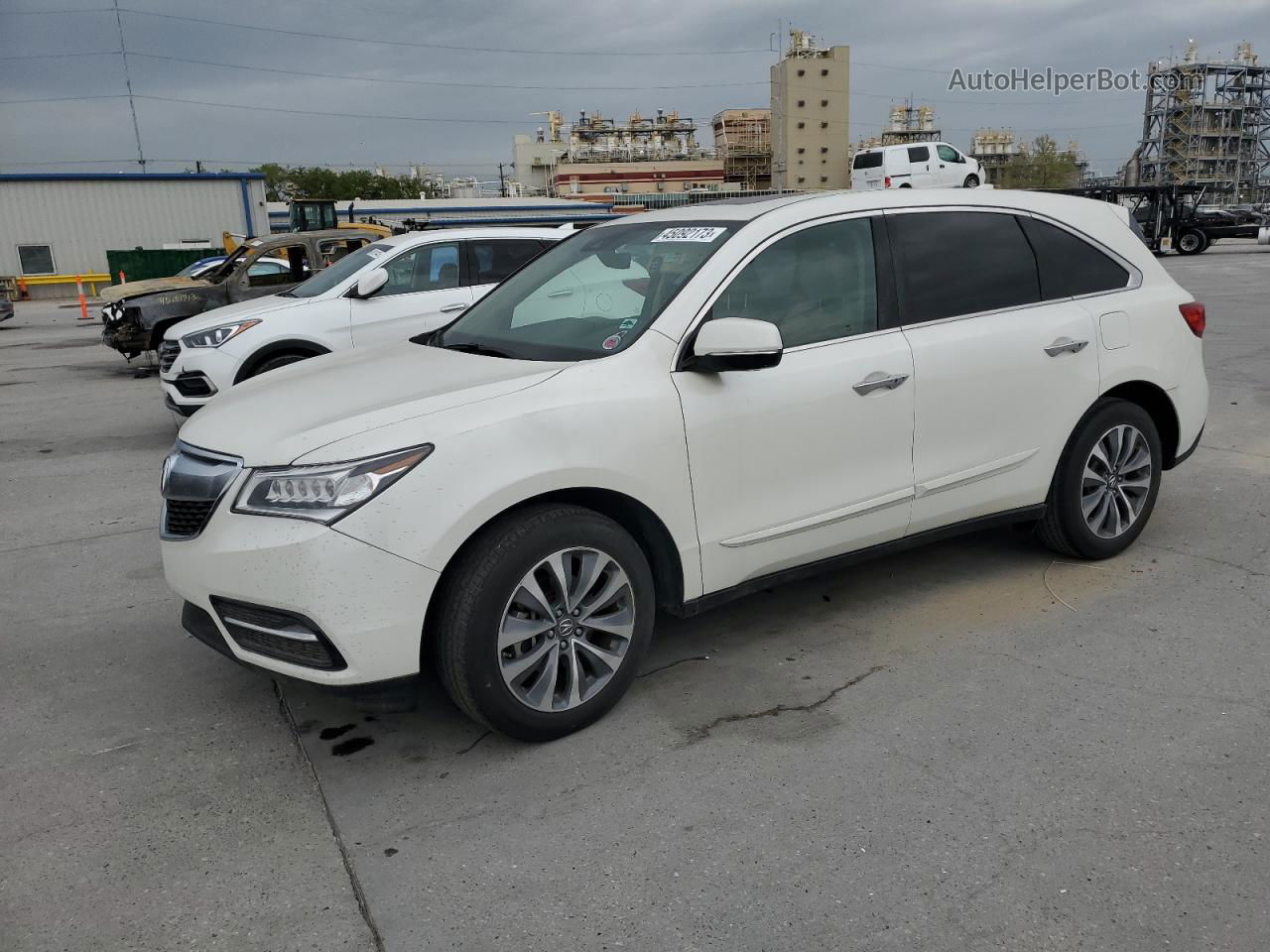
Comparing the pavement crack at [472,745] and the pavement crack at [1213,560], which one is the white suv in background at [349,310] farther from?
the pavement crack at [1213,560]

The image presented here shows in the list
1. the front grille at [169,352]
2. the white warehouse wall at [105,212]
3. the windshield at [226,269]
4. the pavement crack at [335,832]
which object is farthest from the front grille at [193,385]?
the white warehouse wall at [105,212]

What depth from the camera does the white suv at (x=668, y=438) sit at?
2.98 meters

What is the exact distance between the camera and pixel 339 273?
8.96 m

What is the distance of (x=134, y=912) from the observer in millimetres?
2559

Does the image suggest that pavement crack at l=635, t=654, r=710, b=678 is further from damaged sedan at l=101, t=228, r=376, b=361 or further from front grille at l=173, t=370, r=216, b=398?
damaged sedan at l=101, t=228, r=376, b=361

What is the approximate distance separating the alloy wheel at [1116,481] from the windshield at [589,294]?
214cm

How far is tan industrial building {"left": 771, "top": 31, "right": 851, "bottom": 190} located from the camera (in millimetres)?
99188

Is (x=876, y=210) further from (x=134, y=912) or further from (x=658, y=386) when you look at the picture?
(x=134, y=912)

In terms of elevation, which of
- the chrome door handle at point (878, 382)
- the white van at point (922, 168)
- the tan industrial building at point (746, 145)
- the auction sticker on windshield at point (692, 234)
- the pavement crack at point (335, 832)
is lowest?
the pavement crack at point (335, 832)

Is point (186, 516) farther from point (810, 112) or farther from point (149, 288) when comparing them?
point (810, 112)

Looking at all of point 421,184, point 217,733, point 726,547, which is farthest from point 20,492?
point 421,184

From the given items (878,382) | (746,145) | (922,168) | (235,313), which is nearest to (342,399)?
(878,382)

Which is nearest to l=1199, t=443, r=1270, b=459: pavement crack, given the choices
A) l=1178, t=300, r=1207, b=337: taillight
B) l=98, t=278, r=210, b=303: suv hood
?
l=1178, t=300, r=1207, b=337: taillight

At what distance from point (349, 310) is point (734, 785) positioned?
6.54m
